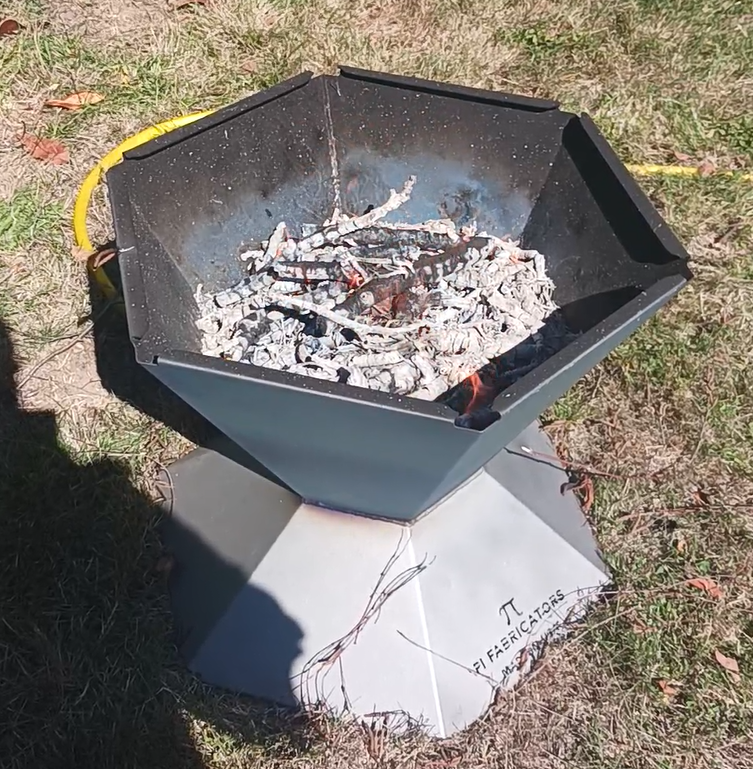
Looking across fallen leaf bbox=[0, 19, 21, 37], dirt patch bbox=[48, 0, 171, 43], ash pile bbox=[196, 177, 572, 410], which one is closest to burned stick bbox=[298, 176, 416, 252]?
ash pile bbox=[196, 177, 572, 410]

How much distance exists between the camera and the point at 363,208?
1.85 m

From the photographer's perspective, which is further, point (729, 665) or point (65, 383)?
point (65, 383)

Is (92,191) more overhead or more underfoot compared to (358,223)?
more underfoot

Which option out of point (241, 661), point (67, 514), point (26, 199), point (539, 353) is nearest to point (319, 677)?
point (241, 661)

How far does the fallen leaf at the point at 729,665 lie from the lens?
1.84 meters

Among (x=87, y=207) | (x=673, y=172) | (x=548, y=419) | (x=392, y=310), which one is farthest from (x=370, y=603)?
(x=673, y=172)

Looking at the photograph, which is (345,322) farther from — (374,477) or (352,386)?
(352,386)

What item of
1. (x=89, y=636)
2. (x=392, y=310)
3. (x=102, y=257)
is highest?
(x=392, y=310)

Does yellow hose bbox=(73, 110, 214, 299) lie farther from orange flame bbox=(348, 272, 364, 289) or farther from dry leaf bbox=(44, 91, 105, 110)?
orange flame bbox=(348, 272, 364, 289)

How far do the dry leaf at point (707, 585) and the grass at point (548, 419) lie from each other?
18mm

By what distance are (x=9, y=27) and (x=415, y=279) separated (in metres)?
2.06

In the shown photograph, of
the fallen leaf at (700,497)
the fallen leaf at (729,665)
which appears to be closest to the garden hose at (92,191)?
the fallen leaf at (700,497)

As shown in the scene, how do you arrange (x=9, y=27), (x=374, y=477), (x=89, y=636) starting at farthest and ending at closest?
(x=9, y=27) < (x=89, y=636) < (x=374, y=477)

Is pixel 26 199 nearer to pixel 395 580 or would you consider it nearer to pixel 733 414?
pixel 395 580
